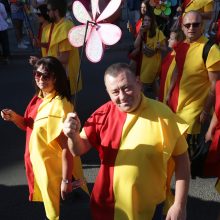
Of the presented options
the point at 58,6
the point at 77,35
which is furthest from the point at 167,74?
the point at 77,35

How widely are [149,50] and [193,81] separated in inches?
86.3

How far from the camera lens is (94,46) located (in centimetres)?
246

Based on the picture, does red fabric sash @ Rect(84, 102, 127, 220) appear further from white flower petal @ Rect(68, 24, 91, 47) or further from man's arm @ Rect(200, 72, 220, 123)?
man's arm @ Rect(200, 72, 220, 123)

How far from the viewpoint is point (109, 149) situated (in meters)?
2.40

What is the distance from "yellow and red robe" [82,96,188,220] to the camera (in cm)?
231

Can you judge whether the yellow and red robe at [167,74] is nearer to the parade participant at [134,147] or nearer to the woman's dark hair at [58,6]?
the woman's dark hair at [58,6]

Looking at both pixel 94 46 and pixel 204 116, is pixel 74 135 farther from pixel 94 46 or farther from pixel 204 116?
pixel 204 116

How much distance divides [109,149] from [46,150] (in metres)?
0.87

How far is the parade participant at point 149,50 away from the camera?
606cm

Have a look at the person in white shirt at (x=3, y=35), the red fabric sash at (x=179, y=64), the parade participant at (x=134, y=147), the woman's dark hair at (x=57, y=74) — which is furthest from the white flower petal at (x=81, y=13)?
the person in white shirt at (x=3, y=35)

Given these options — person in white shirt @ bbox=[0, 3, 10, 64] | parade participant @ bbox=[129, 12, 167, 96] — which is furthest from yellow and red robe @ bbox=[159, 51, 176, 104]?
person in white shirt @ bbox=[0, 3, 10, 64]

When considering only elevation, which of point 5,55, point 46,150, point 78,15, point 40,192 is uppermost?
point 78,15

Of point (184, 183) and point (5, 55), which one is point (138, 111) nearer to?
point (184, 183)

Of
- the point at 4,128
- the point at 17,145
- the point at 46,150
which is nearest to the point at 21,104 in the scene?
the point at 4,128
